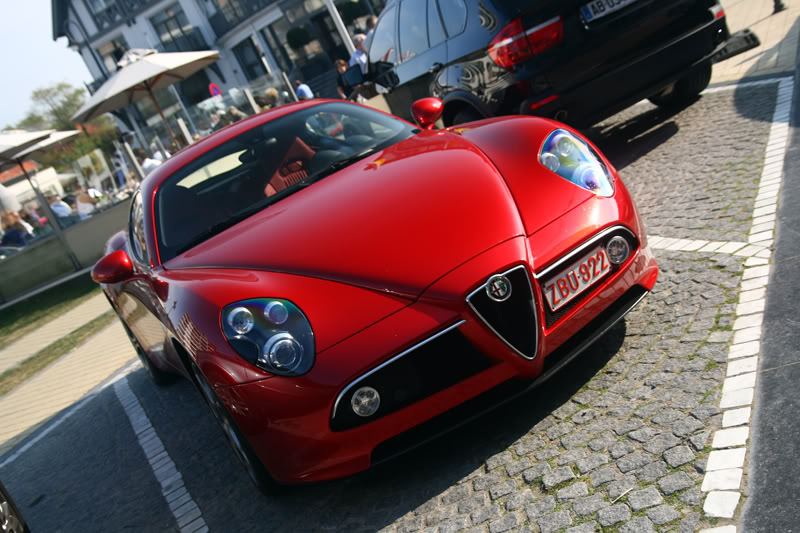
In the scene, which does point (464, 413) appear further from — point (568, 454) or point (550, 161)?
point (550, 161)

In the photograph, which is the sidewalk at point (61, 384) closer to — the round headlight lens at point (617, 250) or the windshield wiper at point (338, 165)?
the windshield wiper at point (338, 165)

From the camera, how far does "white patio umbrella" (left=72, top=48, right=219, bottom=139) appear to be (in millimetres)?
16203

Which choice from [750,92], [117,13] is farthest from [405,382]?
[117,13]

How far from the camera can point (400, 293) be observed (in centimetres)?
289

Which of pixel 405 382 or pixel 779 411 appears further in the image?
pixel 405 382

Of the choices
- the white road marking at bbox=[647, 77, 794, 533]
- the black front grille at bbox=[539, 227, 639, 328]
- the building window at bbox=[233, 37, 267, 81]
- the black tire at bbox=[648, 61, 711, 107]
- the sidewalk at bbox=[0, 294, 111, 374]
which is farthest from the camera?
the building window at bbox=[233, 37, 267, 81]

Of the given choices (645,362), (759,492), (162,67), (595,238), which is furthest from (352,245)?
(162,67)

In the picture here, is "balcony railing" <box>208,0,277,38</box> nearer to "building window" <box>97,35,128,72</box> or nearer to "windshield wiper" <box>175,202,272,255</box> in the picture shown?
"building window" <box>97,35,128,72</box>

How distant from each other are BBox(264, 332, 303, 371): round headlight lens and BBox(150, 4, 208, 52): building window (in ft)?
141

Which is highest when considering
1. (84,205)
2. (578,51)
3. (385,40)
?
(84,205)

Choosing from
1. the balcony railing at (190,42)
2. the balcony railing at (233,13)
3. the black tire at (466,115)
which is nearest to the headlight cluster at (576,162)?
the black tire at (466,115)

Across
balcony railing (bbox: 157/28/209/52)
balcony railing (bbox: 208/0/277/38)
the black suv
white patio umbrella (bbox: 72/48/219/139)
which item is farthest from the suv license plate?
balcony railing (bbox: 157/28/209/52)

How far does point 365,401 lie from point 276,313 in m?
0.49

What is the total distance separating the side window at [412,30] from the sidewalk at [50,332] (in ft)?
22.7
